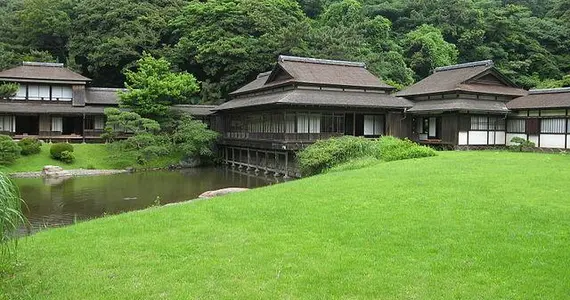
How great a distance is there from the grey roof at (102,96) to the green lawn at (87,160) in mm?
6831

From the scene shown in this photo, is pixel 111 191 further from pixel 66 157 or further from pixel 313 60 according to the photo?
pixel 313 60

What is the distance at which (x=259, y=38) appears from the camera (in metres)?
51.8

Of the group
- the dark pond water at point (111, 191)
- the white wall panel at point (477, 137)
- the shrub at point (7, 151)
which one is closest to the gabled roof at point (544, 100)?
the white wall panel at point (477, 137)

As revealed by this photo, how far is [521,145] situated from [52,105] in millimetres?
38233

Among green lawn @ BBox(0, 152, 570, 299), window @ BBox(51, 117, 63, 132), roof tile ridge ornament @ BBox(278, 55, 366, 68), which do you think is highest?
roof tile ridge ornament @ BBox(278, 55, 366, 68)

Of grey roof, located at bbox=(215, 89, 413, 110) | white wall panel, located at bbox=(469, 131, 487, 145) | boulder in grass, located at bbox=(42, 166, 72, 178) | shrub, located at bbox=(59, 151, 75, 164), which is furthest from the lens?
shrub, located at bbox=(59, 151, 75, 164)

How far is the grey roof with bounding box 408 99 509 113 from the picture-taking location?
3336 centimetres

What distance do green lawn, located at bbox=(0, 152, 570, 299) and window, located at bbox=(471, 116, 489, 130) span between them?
19.9 meters

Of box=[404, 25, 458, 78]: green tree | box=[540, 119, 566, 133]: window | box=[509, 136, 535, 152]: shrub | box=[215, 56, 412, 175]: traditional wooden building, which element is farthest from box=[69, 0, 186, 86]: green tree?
box=[540, 119, 566, 133]: window

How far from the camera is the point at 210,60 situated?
52.2 m

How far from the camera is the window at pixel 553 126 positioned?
32031 mm

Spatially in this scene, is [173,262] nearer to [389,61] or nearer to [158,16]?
[389,61]

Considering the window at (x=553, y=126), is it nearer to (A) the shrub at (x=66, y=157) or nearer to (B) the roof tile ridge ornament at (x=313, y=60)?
(B) the roof tile ridge ornament at (x=313, y=60)

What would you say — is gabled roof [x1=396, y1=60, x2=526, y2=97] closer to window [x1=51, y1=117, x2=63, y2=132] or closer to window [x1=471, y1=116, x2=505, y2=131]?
window [x1=471, y1=116, x2=505, y2=131]
